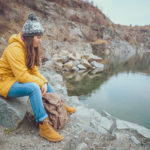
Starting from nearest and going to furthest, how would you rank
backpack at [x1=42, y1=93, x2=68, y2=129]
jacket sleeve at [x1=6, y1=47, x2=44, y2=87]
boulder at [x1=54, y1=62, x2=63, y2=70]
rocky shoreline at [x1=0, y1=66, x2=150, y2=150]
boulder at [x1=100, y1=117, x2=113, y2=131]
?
jacket sleeve at [x1=6, y1=47, x2=44, y2=87] → rocky shoreline at [x1=0, y1=66, x2=150, y2=150] → backpack at [x1=42, y1=93, x2=68, y2=129] → boulder at [x1=100, y1=117, x2=113, y2=131] → boulder at [x1=54, y1=62, x2=63, y2=70]

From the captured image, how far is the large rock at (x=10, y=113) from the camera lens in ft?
6.44

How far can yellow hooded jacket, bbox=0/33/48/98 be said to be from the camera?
1.79m

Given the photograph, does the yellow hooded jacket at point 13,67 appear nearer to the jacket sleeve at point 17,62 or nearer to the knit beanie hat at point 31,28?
the jacket sleeve at point 17,62

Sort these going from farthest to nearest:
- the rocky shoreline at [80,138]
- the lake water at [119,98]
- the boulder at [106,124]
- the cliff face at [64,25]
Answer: the cliff face at [64,25] → the lake water at [119,98] → the boulder at [106,124] → the rocky shoreline at [80,138]

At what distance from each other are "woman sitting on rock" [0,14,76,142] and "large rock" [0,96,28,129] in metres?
0.16

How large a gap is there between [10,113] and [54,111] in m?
0.70

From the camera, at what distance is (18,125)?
2090mm

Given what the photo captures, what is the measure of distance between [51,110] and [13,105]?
62 centimetres

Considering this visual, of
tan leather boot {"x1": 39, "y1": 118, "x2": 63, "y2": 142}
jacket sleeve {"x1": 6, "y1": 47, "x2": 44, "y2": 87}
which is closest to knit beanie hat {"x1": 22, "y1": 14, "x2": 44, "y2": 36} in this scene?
jacket sleeve {"x1": 6, "y1": 47, "x2": 44, "y2": 87}

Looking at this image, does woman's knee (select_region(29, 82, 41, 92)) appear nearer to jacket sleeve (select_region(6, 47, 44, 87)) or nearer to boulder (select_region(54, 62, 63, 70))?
jacket sleeve (select_region(6, 47, 44, 87))

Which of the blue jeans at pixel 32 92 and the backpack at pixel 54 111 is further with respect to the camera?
the backpack at pixel 54 111

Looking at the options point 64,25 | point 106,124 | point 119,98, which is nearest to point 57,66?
point 119,98

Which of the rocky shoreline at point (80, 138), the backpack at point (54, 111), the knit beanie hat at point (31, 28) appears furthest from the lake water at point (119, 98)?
the knit beanie hat at point (31, 28)

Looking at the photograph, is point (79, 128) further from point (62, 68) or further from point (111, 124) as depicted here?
point (62, 68)
